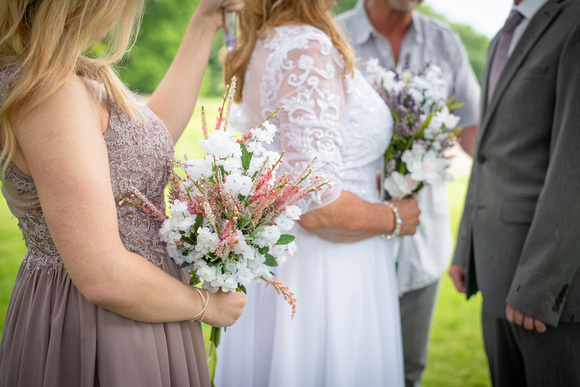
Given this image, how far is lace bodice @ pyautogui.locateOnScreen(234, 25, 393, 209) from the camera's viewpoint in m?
1.84

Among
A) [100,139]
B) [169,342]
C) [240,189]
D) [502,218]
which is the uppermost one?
[100,139]

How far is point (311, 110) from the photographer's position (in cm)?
183

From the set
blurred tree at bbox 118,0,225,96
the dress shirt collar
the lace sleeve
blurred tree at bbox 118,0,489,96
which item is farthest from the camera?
blurred tree at bbox 118,0,225,96

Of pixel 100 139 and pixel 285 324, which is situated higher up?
pixel 100 139

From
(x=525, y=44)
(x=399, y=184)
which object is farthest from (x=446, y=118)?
(x=525, y=44)

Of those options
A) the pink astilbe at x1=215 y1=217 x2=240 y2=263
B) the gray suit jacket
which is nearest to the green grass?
the gray suit jacket

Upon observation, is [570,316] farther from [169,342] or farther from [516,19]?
[169,342]

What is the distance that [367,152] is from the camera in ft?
7.13

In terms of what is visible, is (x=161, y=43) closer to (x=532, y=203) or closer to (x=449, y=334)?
(x=449, y=334)

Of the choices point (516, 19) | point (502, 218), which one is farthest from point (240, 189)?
point (516, 19)

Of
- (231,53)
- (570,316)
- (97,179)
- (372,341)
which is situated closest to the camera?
(97,179)

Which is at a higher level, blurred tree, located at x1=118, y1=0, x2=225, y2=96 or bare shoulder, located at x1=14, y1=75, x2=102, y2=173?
blurred tree, located at x1=118, y1=0, x2=225, y2=96

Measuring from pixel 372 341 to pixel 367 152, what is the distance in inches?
32.4

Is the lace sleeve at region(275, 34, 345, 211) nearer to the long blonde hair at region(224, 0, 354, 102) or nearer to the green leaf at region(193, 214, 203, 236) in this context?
the long blonde hair at region(224, 0, 354, 102)
